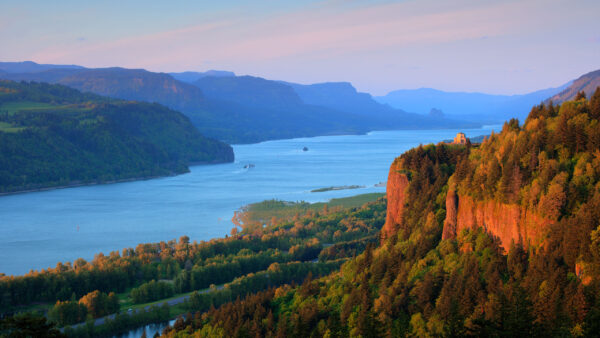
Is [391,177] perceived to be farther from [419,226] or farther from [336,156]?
[336,156]

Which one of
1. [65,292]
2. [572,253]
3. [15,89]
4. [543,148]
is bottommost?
[65,292]

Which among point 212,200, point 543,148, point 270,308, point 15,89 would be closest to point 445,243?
point 543,148

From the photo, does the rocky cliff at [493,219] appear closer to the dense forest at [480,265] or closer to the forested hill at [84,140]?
the dense forest at [480,265]

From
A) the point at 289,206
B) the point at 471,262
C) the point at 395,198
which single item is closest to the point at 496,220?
the point at 471,262

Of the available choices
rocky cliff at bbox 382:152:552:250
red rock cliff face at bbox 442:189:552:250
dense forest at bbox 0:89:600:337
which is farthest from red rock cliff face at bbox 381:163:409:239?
red rock cliff face at bbox 442:189:552:250

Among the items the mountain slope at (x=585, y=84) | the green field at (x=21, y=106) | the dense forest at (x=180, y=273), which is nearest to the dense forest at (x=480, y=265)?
the dense forest at (x=180, y=273)

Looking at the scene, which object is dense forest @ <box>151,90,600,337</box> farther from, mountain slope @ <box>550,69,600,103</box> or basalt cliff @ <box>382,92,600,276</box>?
mountain slope @ <box>550,69,600,103</box>

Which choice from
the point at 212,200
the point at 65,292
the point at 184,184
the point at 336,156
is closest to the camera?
the point at 65,292

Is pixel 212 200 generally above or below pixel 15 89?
below
